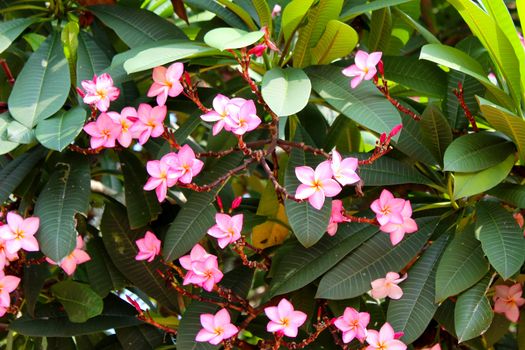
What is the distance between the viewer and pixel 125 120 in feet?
4.59

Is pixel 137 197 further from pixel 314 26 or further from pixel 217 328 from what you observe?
pixel 314 26

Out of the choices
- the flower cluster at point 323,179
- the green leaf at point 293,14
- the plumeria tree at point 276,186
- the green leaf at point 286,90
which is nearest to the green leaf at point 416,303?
the plumeria tree at point 276,186

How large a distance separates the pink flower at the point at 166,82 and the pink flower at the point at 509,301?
0.64m

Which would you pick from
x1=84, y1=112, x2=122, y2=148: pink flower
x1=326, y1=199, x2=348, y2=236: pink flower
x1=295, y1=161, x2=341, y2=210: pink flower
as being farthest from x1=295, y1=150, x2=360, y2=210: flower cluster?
x1=84, y1=112, x2=122, y2=148: pink flower

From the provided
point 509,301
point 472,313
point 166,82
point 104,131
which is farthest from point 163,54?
point 509,301

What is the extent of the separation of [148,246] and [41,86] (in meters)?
0.33

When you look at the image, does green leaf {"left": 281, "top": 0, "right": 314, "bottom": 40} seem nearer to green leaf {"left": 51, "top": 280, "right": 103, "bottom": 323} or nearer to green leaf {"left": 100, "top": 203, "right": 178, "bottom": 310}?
green leaf {"left": 100, "top": 203, "right": 178, "bottom": 310}

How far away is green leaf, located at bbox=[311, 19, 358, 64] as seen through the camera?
1391 mm

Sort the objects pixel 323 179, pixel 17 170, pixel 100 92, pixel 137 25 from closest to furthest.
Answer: pixel 323 179
pixel 100 92
pixel 17 170
pixel 137 25

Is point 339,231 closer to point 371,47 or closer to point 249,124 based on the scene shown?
point 249,124

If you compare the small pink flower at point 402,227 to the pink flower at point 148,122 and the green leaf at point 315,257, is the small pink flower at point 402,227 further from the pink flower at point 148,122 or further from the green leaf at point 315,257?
the pink flower at point 148,122

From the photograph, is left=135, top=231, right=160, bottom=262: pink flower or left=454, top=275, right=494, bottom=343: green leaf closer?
left=454, top=275, right=494, bottom=343: green leaf

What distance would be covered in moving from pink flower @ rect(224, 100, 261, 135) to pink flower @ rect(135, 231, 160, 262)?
0.87 ft

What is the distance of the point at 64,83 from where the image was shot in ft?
4.80
